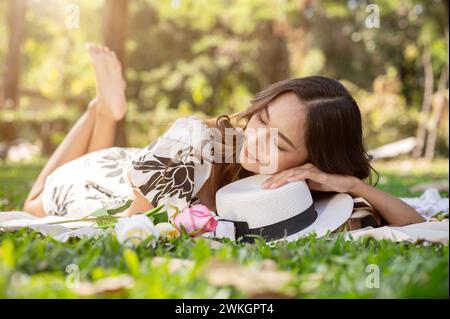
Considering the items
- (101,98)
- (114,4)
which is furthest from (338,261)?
(114,4)

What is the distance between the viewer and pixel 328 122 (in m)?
2.64

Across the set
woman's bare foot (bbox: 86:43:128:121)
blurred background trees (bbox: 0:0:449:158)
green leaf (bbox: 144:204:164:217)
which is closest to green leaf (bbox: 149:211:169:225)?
green leaf (bbox: 144:204:164:217)

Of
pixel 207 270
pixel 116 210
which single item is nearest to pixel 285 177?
pixel 116 210

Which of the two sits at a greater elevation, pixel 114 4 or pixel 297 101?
pixel 114 4

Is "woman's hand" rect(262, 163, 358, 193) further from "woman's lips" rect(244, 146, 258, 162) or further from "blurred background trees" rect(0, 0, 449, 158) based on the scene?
"blurred background trees" rect(0, 0, 449, 158)

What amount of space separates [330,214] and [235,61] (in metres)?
16.9

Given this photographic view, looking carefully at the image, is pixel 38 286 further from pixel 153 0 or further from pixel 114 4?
pixel 153 0

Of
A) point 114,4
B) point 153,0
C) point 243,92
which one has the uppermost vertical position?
point 153,0

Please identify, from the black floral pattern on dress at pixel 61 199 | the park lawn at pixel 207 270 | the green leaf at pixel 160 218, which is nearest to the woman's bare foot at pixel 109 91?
the black floral pattern on dress at pixel 61 199

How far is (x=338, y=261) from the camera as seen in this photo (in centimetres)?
166

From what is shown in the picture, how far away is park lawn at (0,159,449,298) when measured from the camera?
4.58ft

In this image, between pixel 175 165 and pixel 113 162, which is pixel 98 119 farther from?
pixel 175 165

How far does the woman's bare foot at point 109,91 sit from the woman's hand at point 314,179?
5.14 ft

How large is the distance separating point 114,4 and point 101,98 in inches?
159
